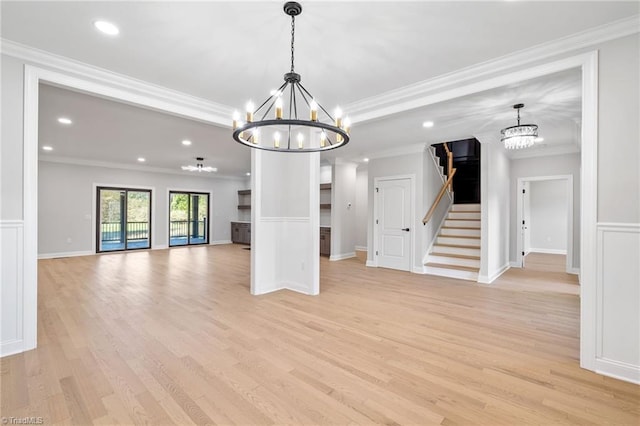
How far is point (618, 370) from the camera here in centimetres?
229


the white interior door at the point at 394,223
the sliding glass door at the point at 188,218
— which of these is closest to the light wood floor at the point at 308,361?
the white interior door at the point at 394,223

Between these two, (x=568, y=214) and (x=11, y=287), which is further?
(x=568, y=214)

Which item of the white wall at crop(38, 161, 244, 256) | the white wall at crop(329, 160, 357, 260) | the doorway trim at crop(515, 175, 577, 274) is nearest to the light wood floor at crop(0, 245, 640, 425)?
the doorway trim at crop(515, 175, 577, 274)

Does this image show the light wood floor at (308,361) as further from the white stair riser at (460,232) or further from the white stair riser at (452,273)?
the white stair riser at (460,232)

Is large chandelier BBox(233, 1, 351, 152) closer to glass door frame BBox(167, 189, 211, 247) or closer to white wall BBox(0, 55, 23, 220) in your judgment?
white wall BBox(0, 55, 23, 220)

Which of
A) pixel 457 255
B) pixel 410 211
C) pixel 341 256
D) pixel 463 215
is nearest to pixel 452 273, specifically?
pixel 457 255

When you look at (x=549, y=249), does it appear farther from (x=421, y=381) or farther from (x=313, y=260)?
(x=421, y=381)

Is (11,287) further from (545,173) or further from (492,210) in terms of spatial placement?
(545,173)

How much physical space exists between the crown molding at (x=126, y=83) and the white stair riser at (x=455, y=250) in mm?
5011

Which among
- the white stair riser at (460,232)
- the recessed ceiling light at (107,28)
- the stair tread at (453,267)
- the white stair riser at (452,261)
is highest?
the recessed ceiling light at (107,28)

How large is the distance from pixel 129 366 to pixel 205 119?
9.88 feet

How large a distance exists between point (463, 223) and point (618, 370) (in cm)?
497

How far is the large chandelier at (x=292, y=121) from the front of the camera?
213 centimetres

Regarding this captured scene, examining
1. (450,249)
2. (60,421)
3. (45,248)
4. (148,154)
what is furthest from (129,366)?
(45,248)
